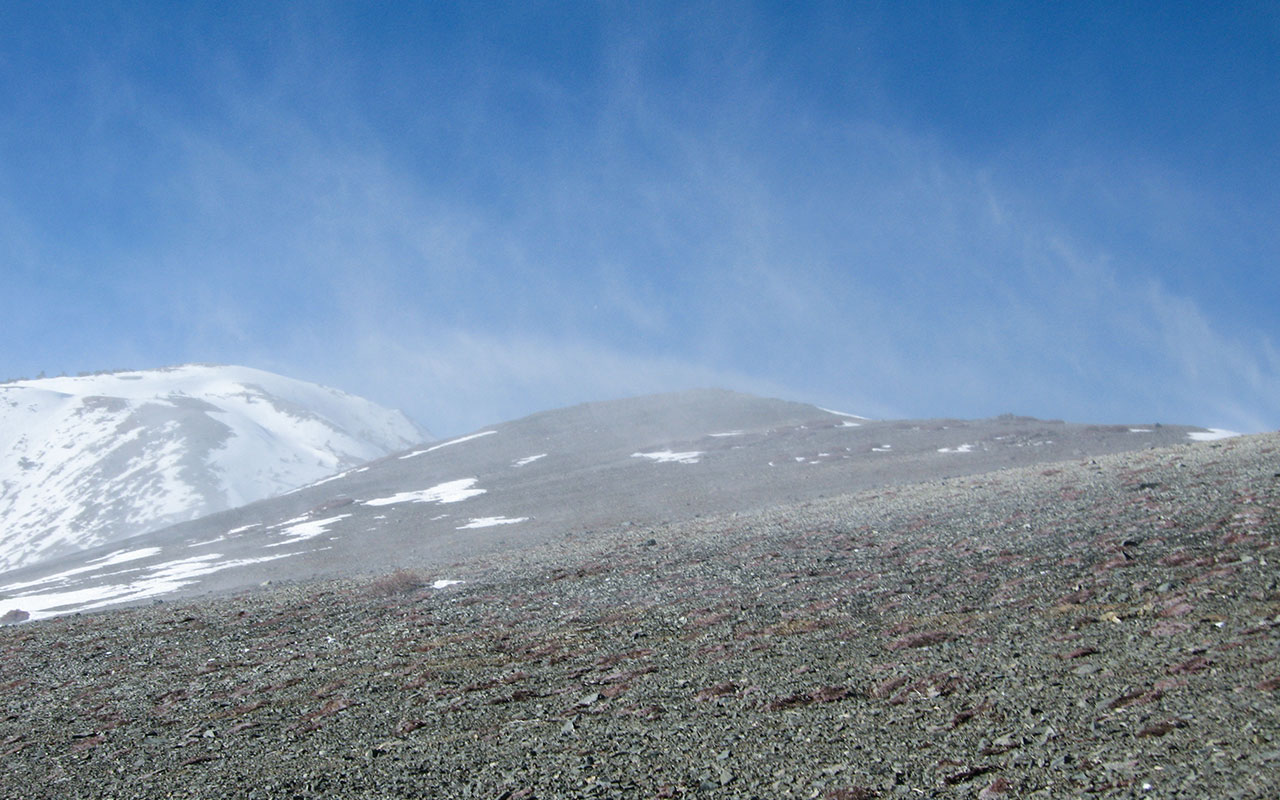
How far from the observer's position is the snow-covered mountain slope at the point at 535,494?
115 feet

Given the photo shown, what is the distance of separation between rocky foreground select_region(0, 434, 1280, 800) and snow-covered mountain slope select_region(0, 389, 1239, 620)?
5.46m

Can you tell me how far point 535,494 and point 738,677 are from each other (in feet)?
123

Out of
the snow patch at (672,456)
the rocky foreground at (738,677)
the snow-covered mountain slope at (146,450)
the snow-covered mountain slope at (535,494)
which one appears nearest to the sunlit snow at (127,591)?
the snow-covered mountain slope at (535,494)

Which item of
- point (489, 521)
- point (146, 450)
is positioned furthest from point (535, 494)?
point (146, 450)

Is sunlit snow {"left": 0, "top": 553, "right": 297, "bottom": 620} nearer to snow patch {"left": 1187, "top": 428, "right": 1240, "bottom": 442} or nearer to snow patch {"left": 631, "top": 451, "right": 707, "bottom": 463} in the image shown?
snow patch {"left": 631, "top": 451, "right": 707, "bottom": 463}

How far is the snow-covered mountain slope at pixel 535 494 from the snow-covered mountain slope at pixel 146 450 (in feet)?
188

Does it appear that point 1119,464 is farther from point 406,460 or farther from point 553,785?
point 406,460

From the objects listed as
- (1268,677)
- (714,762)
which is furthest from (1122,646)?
(714,762)

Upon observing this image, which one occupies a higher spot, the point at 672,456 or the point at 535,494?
the point at 672,456

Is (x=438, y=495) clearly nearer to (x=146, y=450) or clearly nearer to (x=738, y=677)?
(x=738, y=677)

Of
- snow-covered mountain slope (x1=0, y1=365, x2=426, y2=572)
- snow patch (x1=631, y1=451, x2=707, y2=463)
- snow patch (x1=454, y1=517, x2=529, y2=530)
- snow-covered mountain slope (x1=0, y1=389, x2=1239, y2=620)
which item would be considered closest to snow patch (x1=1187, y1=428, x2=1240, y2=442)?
snow-covered mountain slope (x1=0, y1=389, x2=1239, y2=620)

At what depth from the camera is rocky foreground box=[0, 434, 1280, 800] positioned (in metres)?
8.36

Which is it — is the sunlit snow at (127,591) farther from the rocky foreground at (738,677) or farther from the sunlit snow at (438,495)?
the rocky foreground at (738,677)

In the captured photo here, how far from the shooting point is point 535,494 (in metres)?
48.4
